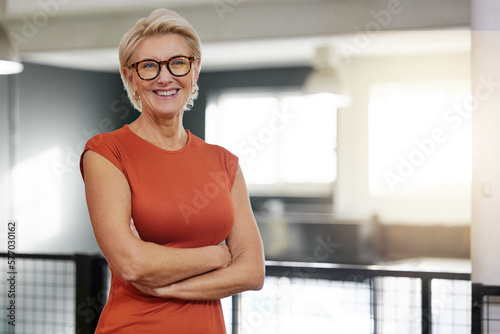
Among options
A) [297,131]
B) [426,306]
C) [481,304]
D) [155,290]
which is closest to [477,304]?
[481,304]

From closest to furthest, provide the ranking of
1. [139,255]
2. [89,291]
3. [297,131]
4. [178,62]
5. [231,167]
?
1. [139,255]
2. [178,62]
3. [231,167]
4. [89,291]
5. [297,131]

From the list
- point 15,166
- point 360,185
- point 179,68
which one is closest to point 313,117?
point 360,185

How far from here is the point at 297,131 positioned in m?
8.36

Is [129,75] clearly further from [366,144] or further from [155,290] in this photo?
[366,144]

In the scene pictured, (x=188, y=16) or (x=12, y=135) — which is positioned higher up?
(x=188, y=16)

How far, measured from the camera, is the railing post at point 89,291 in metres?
2.62

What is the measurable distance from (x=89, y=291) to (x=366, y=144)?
6000 millimetres

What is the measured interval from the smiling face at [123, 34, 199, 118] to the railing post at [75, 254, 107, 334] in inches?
62.7

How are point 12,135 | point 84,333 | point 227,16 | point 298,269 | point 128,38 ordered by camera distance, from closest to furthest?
point 128,38 → point 298,269 → point 84,333 → point 227,16 → point 12,135

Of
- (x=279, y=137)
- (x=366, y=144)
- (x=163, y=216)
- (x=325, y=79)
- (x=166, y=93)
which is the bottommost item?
(x=163, y=216)

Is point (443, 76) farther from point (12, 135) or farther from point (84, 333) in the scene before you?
point (84, 333)

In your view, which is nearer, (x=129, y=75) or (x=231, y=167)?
(x=129, y=75)

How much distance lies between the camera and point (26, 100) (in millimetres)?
6891

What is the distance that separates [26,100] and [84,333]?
4.93 m
